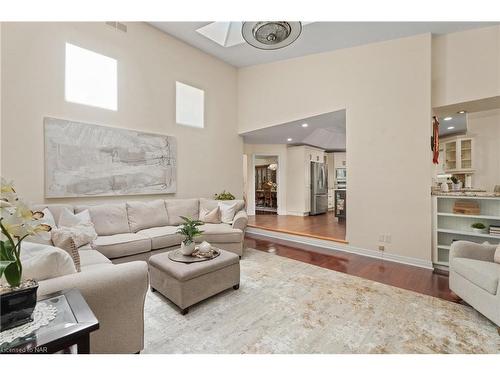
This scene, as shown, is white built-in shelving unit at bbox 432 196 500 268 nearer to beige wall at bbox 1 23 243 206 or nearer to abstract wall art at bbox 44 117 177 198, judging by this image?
beige wall at bbox 1 23 243 206

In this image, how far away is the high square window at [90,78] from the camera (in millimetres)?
3295

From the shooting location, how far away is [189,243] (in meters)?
Result: 2.47

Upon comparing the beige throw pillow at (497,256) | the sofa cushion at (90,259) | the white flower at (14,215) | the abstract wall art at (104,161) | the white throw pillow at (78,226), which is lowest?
the sofa cushion at (90,259)

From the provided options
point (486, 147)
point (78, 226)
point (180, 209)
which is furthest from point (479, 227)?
point (78, 226)

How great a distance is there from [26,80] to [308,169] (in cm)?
663

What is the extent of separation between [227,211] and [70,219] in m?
2.24

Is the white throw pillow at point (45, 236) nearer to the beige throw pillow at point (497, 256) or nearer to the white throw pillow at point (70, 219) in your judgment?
the white throw pillow at point (70, 219)

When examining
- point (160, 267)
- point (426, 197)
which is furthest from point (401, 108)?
point (160, 267)

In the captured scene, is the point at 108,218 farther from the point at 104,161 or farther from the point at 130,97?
the point at 130,97

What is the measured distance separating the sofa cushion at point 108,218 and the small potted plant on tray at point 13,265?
2.44m

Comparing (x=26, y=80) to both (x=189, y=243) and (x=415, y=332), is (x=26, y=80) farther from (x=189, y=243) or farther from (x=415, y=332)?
(x=415, y=332)

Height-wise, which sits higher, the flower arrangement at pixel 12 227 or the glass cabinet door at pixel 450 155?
the glass cabinet door at pixel 450 155

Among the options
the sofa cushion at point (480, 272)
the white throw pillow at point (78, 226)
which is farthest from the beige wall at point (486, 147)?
the white throw pillow at point (78, 226)

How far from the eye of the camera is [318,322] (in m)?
1.98
